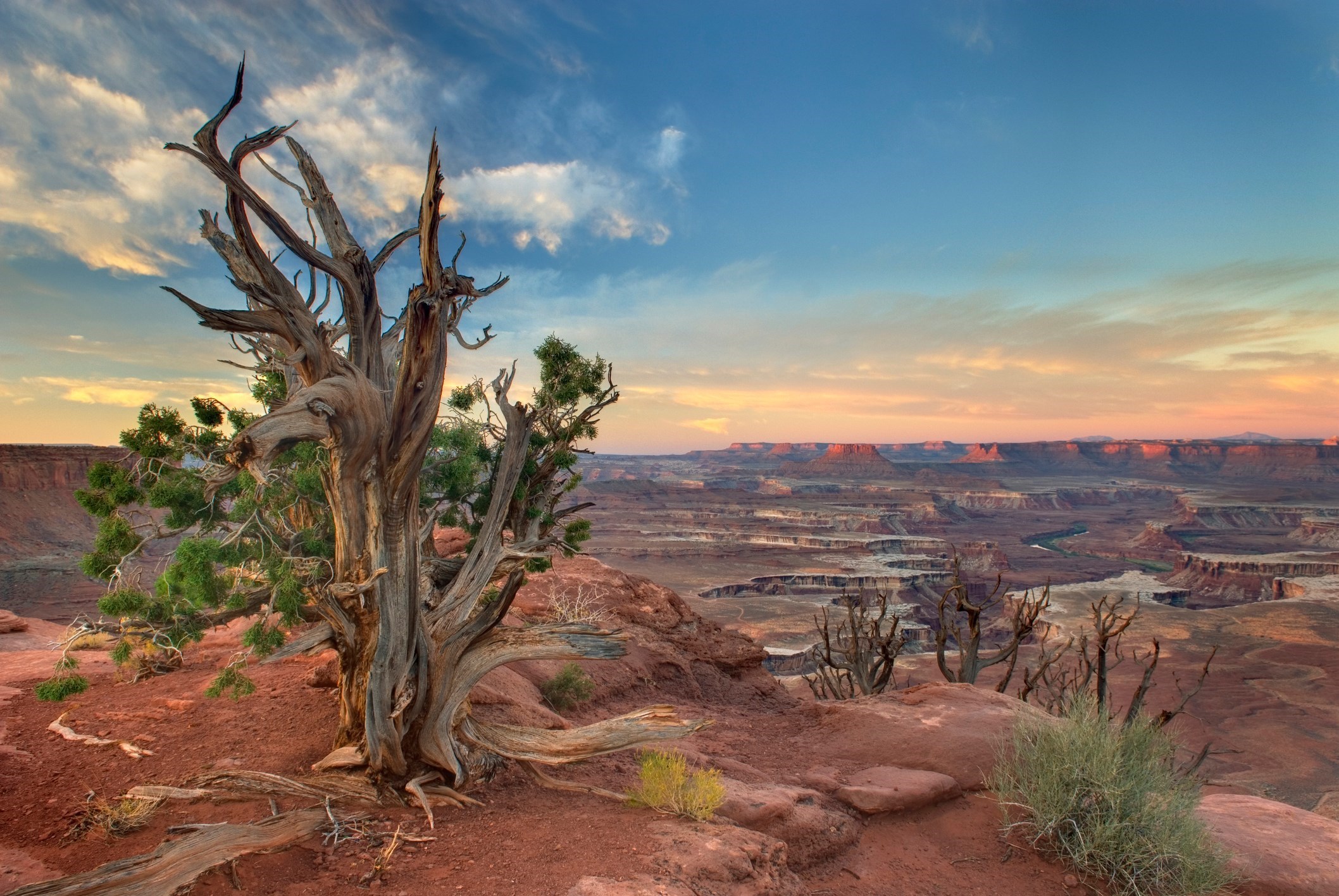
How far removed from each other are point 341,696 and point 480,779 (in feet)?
6.07

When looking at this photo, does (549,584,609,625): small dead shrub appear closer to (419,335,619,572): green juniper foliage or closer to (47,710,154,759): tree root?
(419,335,619,572): green juniper foliage

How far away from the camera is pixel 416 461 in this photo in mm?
7016

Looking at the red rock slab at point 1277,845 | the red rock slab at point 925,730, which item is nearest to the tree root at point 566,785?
the red rock slab at point 925,730

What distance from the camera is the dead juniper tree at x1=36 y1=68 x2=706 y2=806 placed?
20.3 ft

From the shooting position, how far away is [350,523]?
6.92 metres

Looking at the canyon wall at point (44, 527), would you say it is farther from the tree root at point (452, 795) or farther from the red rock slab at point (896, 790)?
the red rock slab at point (896, 790)

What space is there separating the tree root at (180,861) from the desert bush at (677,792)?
324 cm

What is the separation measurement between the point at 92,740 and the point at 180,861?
468 centimetres

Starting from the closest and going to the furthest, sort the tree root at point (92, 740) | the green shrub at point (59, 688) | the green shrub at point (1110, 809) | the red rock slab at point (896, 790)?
1. the green shrub at point (59, 688)
2. the green shrub at point (1110, 809)
3. the tree root at point (92, 740)
4. the red rock slab at point (896, 790)

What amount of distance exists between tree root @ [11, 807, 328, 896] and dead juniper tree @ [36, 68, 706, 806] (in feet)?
4.05

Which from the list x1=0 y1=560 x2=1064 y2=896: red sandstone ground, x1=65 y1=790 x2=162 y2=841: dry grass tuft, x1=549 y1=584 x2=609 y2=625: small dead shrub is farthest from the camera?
x1=549 y1=584 x2=609 y2=625: small dead shrub

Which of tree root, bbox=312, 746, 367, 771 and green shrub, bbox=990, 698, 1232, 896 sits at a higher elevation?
tree root, bbox=312, 746, 367, 771

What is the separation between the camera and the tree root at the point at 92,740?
26.6 ft

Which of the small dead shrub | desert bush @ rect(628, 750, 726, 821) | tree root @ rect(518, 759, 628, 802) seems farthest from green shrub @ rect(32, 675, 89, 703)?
the small dead shrub
